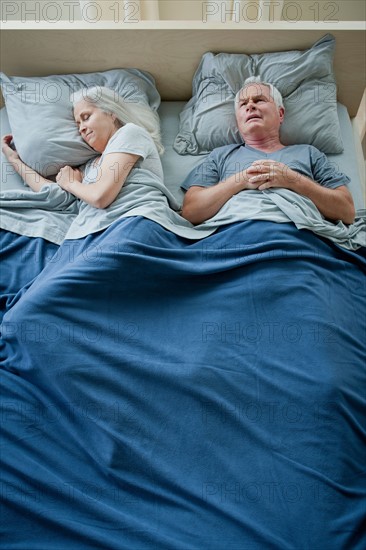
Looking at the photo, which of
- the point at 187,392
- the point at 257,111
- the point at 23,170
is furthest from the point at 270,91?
the point at 187,392

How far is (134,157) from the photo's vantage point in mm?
1637

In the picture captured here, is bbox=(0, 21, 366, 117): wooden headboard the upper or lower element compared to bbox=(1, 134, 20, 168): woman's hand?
upper

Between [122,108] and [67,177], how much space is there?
0.94 ft

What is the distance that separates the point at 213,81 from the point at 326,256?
2.75ft

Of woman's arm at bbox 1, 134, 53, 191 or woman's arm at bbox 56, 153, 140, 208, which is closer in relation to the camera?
woman's arm at bbox 56, 153, 140, 208

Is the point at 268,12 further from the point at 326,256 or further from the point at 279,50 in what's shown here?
the point at 326,256

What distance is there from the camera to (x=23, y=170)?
185cm

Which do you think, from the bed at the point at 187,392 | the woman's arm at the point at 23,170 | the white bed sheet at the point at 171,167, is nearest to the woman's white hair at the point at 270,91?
the white bed sheet at the point at 171,167

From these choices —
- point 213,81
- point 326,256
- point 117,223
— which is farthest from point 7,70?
point 326,256

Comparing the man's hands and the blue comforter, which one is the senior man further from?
the blue comforter

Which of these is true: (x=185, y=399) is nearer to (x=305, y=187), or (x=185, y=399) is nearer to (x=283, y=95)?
(x=305, y=187)

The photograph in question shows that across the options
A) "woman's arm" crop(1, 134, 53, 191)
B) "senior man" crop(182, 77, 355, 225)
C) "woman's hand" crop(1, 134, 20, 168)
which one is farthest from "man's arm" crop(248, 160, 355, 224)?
"woman's hand" crop(1, 134, 20, 168)

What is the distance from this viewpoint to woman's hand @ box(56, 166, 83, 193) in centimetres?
172

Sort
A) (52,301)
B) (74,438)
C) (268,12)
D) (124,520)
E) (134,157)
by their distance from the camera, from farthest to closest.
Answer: (268,12)
(134,157)
(52,301)
(74,438)
(124,520)
